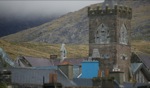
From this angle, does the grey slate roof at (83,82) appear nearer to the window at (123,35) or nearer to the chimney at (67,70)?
the chimney at (67,70)

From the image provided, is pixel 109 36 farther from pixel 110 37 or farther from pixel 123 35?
pixel 123 35

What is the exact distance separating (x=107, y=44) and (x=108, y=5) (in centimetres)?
523

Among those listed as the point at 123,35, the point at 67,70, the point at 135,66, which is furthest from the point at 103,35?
the point at 67,70

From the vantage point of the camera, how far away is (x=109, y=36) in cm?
7331

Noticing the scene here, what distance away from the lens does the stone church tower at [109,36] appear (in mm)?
72500

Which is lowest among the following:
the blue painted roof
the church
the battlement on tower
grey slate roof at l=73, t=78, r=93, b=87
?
the blue painted roof

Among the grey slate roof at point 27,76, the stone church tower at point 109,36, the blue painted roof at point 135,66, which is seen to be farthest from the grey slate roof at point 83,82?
the blue painted roof at point 135,66

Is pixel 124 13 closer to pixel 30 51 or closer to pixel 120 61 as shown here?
pixel 120 61

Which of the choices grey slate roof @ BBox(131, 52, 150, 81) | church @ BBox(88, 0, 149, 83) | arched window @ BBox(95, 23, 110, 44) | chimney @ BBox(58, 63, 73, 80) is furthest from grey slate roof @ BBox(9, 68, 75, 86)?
grey slate roof @ BBox(131, 52, 150, 81)

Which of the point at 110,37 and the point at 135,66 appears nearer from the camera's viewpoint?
the point at 110,37

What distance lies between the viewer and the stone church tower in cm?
7250

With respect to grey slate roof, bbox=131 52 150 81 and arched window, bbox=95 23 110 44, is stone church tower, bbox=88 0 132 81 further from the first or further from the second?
grey slate roof, bbox=131 52 150 81

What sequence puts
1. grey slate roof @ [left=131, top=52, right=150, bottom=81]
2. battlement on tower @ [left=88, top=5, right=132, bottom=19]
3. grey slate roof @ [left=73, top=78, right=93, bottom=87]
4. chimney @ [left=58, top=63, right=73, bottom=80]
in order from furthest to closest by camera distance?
1. grey slate roof @ [left=131, top=52, right=150, bottom=81]
2. battlement on tower @ [left=88, top=5, right=132, bottom=19]
3. chimney @ [left=58, top=63, right=73, bottom=80]
4. grey slate roof @ [left=73, top=78, right=93, bottom=87]

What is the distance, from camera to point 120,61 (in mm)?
73062
